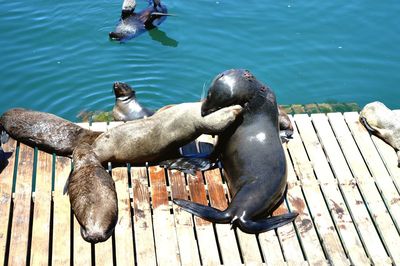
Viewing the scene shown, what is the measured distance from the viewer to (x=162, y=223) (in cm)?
540

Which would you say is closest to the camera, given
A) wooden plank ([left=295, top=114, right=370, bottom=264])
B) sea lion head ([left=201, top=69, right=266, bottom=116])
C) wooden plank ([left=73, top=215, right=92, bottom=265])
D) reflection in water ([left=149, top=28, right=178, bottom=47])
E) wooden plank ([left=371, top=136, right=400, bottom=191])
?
wooden plank ([left=73, top=215, right=92, bottom=265])

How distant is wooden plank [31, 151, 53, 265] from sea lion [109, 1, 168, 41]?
14.2ft

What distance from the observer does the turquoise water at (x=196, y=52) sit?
9195 mm

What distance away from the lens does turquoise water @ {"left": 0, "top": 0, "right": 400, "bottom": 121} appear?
9195 millimetres

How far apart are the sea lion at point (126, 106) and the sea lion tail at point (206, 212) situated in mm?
2480

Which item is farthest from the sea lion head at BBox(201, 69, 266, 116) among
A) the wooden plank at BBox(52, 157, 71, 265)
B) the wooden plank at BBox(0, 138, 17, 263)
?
the wooden plank at BBox(0, 138, 17, 263)

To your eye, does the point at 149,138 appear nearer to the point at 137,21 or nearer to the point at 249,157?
the point at 249,157

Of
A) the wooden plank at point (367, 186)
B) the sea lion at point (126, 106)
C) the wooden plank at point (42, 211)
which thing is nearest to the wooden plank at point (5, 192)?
the wooden plank at point (42, 211)

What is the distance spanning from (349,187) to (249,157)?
3.85 feet

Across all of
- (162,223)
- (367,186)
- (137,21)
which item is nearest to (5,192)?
(162,223)

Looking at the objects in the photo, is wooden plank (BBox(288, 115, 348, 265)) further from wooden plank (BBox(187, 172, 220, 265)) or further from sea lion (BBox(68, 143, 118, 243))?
sea lion (BBox(68, 143, 118, 243))

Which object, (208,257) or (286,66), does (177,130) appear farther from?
(286,66)

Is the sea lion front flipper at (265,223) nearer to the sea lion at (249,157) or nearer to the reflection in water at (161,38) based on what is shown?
the sea lion at (249,157)

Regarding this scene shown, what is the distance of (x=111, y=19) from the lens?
424 inches
